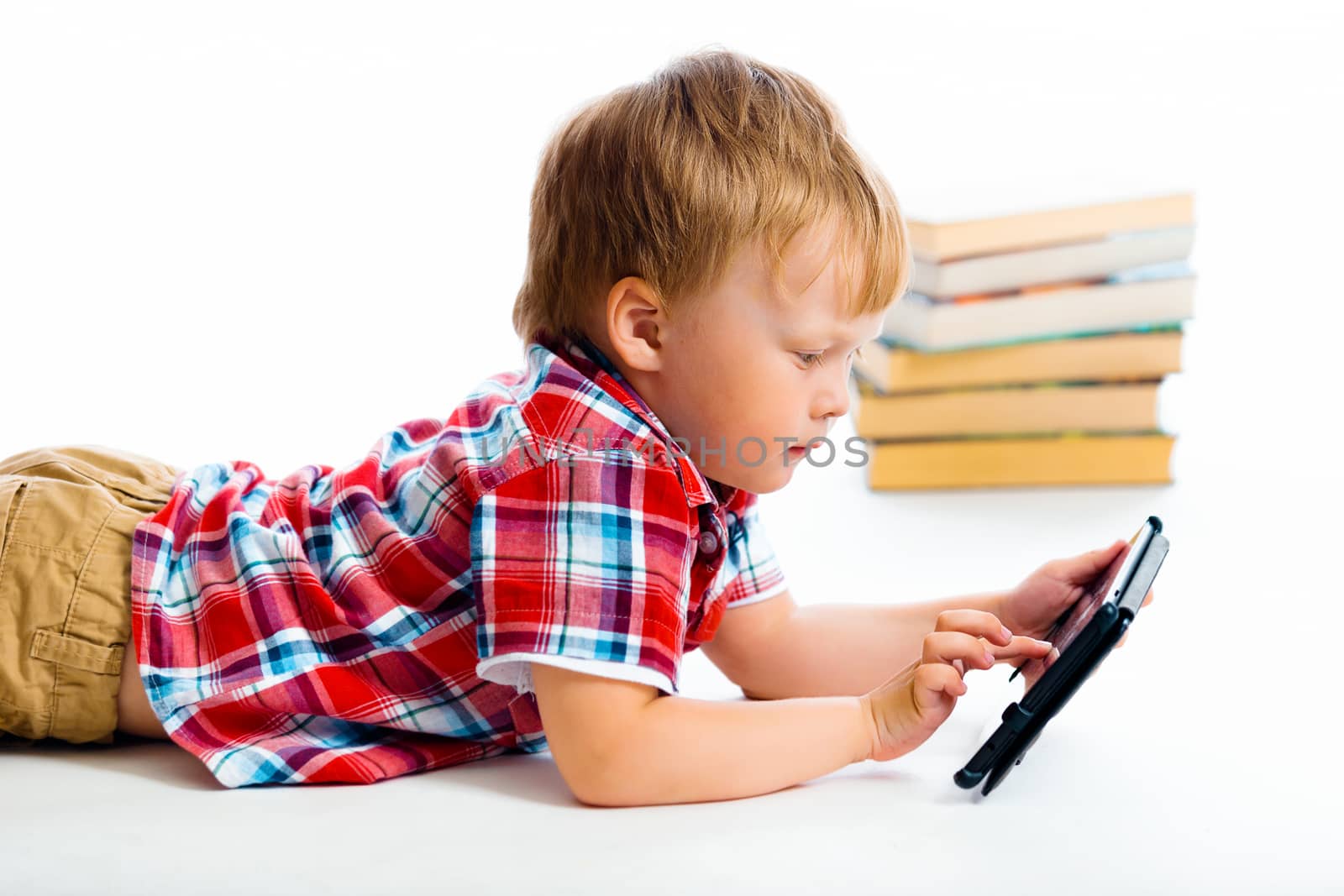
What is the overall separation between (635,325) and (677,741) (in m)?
0.28

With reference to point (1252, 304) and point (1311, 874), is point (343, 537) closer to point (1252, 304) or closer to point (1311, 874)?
point (1311, 874)

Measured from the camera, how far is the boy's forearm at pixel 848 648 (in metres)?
1.07

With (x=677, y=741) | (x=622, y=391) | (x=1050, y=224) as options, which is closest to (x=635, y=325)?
(x=622, y=391)

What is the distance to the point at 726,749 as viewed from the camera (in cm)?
87

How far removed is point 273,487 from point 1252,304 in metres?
1.63

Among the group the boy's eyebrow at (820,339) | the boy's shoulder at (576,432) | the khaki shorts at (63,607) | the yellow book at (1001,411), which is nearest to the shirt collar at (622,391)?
the boy's shoulder at (576,432)

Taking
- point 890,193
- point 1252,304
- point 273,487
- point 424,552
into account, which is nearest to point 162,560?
point 273,487

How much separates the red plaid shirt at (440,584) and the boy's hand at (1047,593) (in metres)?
0.21

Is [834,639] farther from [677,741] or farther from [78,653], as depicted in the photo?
[78,653]

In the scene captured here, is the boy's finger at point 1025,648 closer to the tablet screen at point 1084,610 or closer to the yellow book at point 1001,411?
the tablet screen at point 1084,610

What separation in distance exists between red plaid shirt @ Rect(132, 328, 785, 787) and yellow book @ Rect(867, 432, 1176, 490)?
720 mm

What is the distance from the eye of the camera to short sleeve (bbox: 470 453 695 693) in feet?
2.80

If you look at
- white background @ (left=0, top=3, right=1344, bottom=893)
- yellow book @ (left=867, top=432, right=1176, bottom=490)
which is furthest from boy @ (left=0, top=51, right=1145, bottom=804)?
yellow book @ (left=867, top=432, right=1176, bottom=490)

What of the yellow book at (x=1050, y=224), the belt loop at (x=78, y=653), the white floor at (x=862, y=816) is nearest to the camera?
the white floor at (x=862, y=816)
